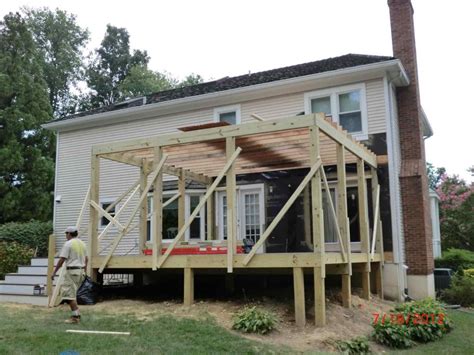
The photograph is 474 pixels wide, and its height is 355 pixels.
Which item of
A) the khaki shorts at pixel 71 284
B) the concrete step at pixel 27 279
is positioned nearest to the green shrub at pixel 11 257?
the concrete step at pixel 27 279

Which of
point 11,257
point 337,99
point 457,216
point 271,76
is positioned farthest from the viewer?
point 457,216

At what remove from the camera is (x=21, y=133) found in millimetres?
23000

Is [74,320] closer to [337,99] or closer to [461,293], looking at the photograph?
[337,99]

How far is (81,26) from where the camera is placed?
39188 mm

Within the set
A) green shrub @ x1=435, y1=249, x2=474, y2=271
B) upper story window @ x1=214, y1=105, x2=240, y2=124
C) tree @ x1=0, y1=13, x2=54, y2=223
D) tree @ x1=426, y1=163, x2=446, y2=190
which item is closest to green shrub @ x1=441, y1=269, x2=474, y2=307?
green shrub @ x1=435, y1=249, x2=474, y2=271

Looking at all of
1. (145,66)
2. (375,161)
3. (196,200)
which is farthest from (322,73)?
(145,66)

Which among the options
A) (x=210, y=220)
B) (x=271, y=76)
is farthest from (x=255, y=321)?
(x=271, y=76)

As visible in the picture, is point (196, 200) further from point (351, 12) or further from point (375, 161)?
point (351, 12)

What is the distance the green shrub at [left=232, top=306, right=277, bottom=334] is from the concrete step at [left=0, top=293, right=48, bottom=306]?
14.1ft

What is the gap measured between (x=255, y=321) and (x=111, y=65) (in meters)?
36.5

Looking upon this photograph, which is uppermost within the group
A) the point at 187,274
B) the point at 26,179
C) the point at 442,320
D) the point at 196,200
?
the point at 26,179

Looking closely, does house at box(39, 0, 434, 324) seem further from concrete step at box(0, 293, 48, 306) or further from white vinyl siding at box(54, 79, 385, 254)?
concrete step at box(0, 293, 48, 306)

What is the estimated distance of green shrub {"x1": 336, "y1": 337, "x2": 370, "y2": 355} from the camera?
6783 mm

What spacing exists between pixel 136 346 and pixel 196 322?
1.40 m
